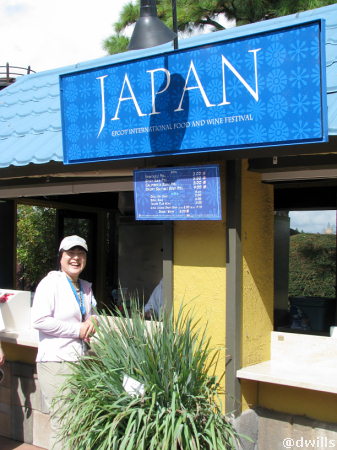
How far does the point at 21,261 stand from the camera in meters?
11.4

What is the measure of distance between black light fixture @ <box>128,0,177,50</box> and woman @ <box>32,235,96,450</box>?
4.86 feet

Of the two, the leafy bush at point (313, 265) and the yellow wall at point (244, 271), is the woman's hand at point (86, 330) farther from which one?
the leafy bush at point (313, 265)

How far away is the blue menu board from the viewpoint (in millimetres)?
3957

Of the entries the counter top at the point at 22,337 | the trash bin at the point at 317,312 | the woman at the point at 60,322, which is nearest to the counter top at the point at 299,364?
the woman at the point at 60,322

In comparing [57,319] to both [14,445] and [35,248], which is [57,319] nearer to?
[14,445]

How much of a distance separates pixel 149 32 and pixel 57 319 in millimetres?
2101

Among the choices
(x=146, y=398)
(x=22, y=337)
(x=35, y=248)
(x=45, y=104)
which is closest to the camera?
(x=146, y=398)

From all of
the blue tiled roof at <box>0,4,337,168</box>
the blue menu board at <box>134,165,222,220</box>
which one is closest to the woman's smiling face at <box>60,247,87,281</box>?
the blue menu board at <box>134,165,222,220</box>

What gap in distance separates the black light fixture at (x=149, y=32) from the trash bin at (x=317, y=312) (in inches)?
166

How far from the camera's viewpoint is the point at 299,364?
13.6 ft

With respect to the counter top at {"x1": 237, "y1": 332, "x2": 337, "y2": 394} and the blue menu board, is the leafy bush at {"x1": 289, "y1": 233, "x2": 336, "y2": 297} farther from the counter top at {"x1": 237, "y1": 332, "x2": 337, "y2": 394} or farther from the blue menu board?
the blue menu board

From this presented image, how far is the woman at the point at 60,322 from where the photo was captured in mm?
4027

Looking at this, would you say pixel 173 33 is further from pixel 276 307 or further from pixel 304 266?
pixel 304 266

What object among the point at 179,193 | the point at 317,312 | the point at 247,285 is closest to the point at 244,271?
the point at 247,285
